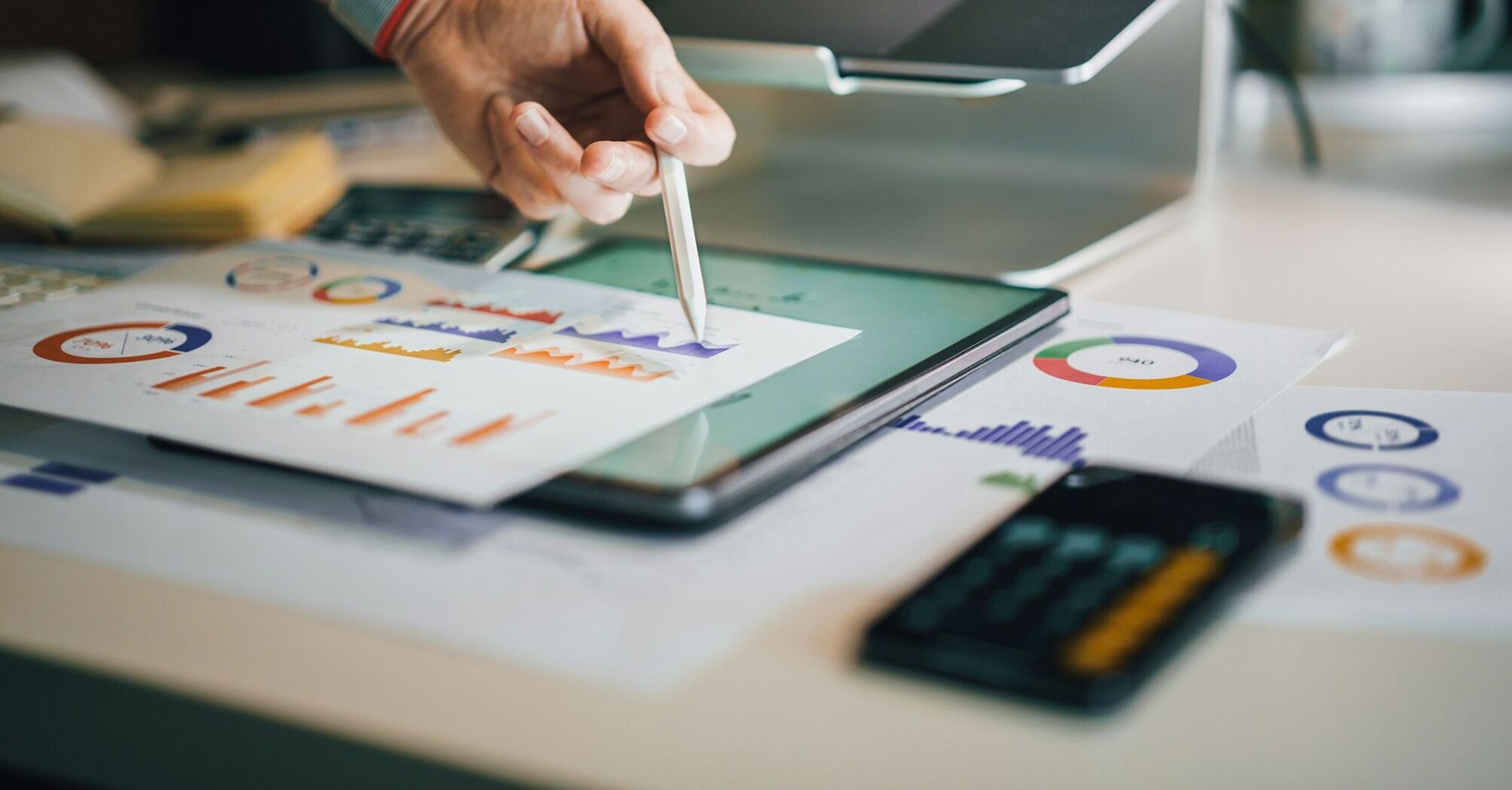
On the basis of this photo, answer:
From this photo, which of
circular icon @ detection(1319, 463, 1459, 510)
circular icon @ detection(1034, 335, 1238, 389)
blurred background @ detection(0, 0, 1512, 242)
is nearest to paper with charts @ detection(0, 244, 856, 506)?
circular icon @ detection(1034, 335, 1238, 389)

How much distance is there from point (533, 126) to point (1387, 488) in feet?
1.36

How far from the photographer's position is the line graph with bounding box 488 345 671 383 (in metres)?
0.49

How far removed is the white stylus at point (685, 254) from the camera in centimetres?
54

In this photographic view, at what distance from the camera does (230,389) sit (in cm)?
48

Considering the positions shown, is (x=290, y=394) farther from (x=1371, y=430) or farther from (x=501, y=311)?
(x=1371, y=430)

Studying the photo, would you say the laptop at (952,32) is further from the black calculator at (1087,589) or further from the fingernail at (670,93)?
the black calculator at (1087,589)

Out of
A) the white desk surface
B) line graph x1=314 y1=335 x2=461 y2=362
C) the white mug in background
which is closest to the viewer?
the white desk surface

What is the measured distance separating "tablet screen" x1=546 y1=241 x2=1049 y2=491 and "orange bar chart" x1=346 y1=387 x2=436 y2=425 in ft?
0.28

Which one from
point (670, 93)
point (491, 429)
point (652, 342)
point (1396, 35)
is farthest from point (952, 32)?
point (1396, 35)

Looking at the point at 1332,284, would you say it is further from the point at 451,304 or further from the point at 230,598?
the point at 230,598

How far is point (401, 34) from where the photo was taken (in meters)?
0.77

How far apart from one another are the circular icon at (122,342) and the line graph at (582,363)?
14 cm

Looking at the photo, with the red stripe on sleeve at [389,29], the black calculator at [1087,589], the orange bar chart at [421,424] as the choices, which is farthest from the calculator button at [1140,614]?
the red stripe on sleeve at [389,29]

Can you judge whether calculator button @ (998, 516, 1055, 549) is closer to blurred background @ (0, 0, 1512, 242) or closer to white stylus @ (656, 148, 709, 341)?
white stylus @ (656, 148, 709, 341)
